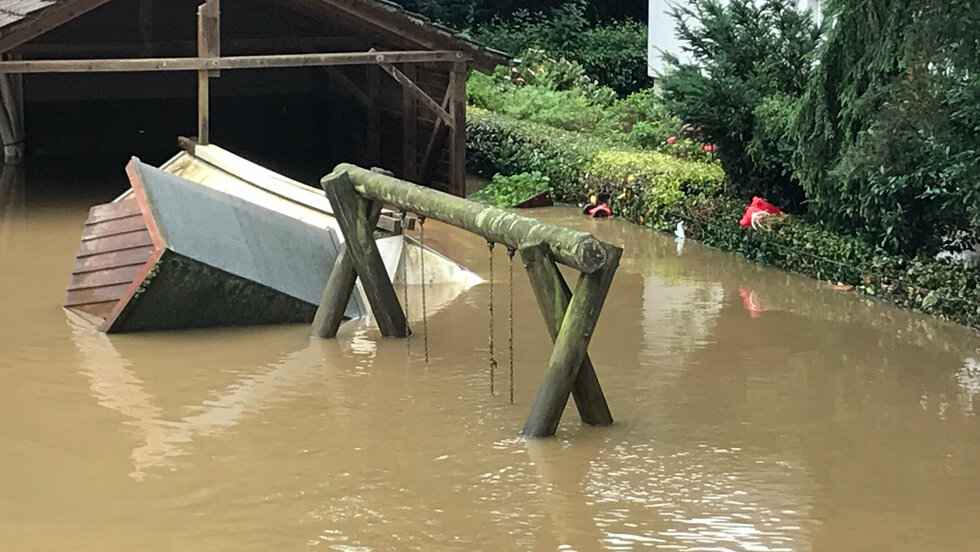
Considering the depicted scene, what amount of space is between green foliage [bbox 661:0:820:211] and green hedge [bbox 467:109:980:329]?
2.01 feet

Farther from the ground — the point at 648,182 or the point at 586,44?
the point at 586,44

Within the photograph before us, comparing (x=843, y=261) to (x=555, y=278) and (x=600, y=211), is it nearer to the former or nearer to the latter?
(x=600, y=211)

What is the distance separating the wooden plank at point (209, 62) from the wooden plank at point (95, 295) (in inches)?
173

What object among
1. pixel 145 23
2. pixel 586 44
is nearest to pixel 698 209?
pixel 145 23

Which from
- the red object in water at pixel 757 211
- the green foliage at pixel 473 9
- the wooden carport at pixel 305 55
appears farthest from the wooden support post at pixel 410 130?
the green foliage at pixel 473 9

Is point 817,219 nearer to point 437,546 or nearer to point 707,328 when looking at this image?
point 707,328

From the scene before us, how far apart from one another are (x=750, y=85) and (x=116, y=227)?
7.16 m

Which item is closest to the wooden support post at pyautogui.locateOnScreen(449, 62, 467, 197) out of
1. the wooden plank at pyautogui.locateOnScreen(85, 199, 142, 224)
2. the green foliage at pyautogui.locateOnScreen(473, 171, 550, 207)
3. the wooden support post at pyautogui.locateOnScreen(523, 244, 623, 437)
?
the green foliage at pyautogui.locateOnScreen(473, 171, 550, 207)

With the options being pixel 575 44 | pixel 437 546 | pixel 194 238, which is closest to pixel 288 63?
pixel 194 238

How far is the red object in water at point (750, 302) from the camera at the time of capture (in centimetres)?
1229

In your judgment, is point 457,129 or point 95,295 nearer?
point 95,295

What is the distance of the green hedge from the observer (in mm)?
12211

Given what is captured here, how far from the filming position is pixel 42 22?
608 inches

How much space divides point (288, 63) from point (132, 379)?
738 centimetres
